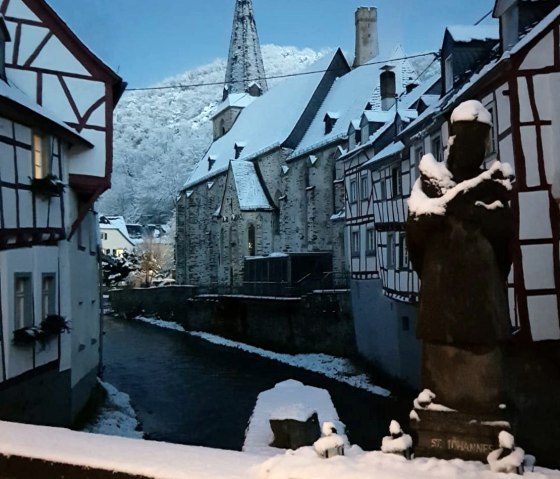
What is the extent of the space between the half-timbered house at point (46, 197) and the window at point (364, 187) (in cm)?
1116

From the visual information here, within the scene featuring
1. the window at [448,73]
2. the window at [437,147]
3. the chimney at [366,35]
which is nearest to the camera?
the window at [437,147]

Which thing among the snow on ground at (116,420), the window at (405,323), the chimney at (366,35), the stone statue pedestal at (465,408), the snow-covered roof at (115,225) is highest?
the chimney at (366,35)

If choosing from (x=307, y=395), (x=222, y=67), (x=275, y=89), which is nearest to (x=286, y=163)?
(x=275, y=89)

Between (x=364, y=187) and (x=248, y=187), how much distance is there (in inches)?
836

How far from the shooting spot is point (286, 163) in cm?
4194

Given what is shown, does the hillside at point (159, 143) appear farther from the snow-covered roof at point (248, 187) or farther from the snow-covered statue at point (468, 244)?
the snow-covered statue at point (468, 244)

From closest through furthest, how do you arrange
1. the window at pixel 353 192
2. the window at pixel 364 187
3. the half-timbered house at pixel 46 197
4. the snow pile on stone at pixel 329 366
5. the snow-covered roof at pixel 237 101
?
the half-timbered house at pixel 46 197 → the snow pile on stone at pixel 329 366 → the window at pixel 364 187 → the window at pixel 353 192 → the snow-covered roof at pixel 237 101

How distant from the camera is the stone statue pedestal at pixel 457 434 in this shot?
12.5 ft

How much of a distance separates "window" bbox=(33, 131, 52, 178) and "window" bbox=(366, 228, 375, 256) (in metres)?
13.7

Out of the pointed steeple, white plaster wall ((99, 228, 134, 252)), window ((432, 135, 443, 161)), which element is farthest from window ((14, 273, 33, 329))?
white plaster wall ((99, 228, 134, 252))

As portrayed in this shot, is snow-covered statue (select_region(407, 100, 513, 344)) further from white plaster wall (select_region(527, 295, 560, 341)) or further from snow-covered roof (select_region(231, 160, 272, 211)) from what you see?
snow-covered roof (select_region(231, 160, 272, 211))

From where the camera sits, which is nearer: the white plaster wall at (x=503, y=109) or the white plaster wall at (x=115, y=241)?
the white plaster wall at (x=503, y=109)

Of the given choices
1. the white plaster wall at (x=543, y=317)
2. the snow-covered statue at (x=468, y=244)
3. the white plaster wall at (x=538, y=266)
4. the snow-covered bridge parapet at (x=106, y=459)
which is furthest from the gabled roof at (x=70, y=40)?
the snow-covered statue at (x=468, y=244)

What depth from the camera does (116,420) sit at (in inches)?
605
